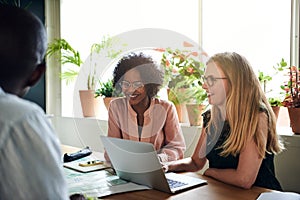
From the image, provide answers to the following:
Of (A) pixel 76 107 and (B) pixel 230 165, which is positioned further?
(A) pixel 76 107

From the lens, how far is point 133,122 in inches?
80.4

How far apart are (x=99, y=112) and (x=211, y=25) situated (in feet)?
→ 3.81

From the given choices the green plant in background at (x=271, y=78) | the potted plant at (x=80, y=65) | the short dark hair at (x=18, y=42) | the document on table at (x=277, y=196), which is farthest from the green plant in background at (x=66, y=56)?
the short dark hair at (x=18, y=42)

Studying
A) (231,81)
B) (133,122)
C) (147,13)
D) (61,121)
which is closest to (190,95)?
(133,122)

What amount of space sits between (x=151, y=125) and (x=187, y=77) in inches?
17.5

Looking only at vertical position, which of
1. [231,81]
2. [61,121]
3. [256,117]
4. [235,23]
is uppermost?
[235,23]

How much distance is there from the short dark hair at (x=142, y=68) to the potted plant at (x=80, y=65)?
535mm

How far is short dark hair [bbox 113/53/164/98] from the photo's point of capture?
1995mm

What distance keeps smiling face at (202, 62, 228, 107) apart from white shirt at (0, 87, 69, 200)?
1.26m

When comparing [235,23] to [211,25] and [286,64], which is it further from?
[286,64]

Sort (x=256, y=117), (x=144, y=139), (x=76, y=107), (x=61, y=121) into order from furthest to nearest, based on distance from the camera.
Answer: (x=61, y=121)
(x=76, y=107)
(x=144, y=139)
(x=256, y=117)

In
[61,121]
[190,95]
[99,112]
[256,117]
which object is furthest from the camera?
[61,121]

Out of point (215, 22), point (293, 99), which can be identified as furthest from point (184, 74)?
point (293, 99)

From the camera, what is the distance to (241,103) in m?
1.63
